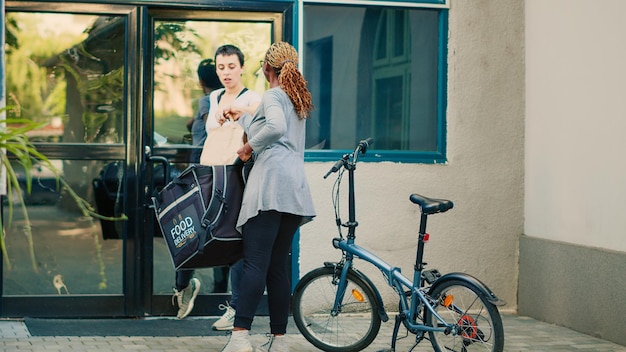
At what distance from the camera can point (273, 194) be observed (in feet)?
18.4

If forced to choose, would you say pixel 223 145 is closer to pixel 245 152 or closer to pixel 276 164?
pixel 245 152

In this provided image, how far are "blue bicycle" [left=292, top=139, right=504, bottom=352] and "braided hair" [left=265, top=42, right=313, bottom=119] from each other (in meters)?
0.47

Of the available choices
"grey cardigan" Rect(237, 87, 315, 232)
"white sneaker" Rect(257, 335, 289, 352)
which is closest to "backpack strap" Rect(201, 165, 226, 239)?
"grey cardigan" Rect(237, 87, 315, 232)

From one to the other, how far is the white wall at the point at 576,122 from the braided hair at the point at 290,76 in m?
2.28

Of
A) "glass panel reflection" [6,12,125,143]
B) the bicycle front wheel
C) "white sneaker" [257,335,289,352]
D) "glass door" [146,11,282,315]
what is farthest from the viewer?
"glass door" [146,11,282,315]

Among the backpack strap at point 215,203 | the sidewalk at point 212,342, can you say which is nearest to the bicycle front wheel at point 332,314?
the sidewalk at point 212,342

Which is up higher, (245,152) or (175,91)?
(175,91)

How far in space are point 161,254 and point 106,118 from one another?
1081 mm

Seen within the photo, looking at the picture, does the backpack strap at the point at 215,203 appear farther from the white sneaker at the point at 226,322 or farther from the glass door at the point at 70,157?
the glass door at the point at 70,157

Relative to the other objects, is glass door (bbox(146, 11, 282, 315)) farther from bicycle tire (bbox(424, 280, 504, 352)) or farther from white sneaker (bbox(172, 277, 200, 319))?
bicycle tire (bbox(424, 280, 504, 352))

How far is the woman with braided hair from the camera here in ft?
18.5

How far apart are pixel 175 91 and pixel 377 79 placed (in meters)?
1.59

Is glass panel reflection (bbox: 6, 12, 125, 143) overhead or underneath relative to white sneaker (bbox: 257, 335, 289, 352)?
overhead

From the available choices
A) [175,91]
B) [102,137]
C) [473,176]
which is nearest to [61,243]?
[102,137]
